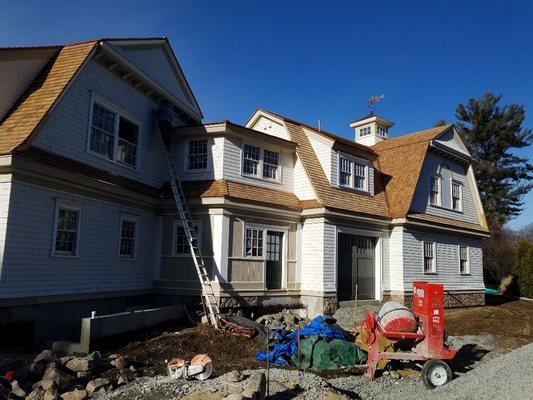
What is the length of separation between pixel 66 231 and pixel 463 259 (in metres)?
19.2

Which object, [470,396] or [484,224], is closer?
[470,396]

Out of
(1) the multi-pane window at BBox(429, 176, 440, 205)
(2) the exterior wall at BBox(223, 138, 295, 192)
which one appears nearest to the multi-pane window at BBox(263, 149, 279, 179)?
(2) the exterior wall at BBox(223, 138, 295, 192)

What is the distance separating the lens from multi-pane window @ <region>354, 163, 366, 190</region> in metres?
18.9

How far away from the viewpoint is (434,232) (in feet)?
68.7

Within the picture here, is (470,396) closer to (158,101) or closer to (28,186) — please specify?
(28,186)

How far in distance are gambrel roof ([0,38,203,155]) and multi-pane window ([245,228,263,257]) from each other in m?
6.31

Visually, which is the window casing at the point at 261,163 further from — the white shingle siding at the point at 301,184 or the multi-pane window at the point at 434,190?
the multi-pane window at the point at 434,190

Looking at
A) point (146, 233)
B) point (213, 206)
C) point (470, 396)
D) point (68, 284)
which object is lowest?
point (470, 396)

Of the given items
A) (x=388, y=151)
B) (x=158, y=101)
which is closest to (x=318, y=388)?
(x=158, y=101)

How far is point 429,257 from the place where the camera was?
2077cm

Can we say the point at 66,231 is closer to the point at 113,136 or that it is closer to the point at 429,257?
the point at 113,136

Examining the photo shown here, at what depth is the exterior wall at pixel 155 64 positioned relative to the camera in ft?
48.0

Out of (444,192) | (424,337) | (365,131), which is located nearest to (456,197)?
(444,192)

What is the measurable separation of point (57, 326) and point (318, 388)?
701 centimetres
